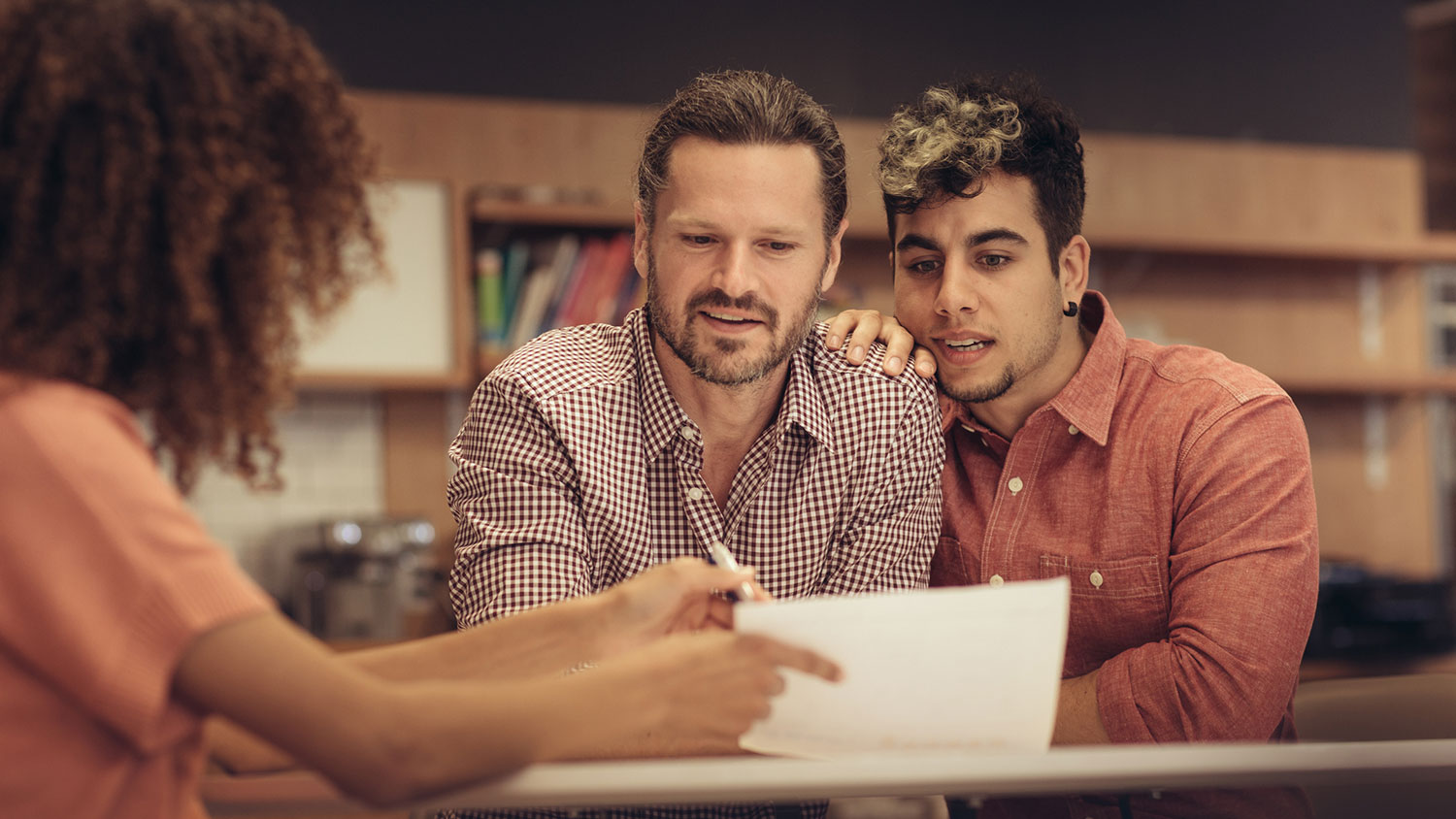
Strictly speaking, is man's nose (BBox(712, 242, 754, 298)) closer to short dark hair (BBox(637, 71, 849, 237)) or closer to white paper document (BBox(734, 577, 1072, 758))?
short dark hair (BBox(637, 71, 849, 237))

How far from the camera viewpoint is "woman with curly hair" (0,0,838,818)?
813 millimetres

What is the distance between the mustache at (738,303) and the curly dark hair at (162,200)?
0.72 m

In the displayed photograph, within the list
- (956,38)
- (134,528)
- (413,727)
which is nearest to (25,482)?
(134,528)

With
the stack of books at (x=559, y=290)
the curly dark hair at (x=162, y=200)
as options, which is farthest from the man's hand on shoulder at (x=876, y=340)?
the stack of books at (x=559, y=290)

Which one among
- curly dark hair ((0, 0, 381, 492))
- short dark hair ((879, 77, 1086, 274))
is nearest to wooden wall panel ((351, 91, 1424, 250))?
short dark hair ((879, 77, 1086, 274))

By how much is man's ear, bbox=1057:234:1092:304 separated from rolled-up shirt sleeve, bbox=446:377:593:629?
0.81 metres

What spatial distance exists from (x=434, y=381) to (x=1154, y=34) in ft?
8.70

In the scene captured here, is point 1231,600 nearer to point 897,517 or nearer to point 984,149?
point 897,517

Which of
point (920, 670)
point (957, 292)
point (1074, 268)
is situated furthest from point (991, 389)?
point (920, 670)

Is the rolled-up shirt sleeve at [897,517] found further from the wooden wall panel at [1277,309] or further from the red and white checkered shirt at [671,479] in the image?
the wooden wall panel at [1277,309]

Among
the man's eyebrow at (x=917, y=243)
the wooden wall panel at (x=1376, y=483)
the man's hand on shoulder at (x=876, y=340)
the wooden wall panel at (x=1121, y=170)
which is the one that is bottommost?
the wooden wall panel at (x=1376, y=483)

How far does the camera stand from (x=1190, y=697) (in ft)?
4.99

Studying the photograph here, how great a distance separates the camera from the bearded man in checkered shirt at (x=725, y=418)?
1.65 metres

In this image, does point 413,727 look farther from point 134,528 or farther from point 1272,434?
point 1272,434
